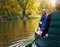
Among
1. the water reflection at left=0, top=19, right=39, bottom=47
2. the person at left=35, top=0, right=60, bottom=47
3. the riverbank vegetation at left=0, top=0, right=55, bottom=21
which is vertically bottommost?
the riverbank vegetation at left=0, top=0, right=55, bottom=21

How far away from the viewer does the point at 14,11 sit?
54.6m

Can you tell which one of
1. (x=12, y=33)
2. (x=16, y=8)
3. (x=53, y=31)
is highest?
(x=53, y=31)

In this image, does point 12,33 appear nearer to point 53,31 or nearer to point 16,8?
point 53,31

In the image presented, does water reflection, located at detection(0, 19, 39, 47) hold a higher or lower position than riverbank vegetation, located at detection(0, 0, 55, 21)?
higher

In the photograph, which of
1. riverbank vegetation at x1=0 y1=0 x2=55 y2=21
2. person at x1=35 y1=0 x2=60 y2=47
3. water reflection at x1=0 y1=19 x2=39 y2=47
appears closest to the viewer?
person at x1=35 y1=0 x2=60 y2=47

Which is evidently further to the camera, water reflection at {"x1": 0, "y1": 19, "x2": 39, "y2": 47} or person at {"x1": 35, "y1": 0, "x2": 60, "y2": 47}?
water reflection at {"x1": 0, "y1": 19, "x2": 39, "y2": 47}

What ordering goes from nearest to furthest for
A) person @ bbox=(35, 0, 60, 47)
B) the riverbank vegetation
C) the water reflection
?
person @ bbox=(35, 0, 60, 47)
the water reflection
the riverbank vegetation

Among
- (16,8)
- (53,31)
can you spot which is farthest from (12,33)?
(16,8)

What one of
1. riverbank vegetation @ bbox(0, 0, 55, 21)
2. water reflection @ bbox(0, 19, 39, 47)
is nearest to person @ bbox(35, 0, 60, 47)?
water reflection @ bbox(0, 19, 39, 47)

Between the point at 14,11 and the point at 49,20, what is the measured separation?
48.4 m

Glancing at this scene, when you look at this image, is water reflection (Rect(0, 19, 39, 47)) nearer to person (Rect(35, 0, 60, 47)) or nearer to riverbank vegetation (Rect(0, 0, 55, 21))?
person (Rect(35, 0, 60, 47))

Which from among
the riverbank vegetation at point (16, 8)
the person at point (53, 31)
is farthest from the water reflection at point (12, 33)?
the riverbank vegetation at point (16, 8)

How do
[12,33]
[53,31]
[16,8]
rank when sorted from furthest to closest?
[16,8], [12,33], [53,31]

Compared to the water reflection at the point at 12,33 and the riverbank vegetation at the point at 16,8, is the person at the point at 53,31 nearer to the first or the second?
the water reflection at the point at 12,33
